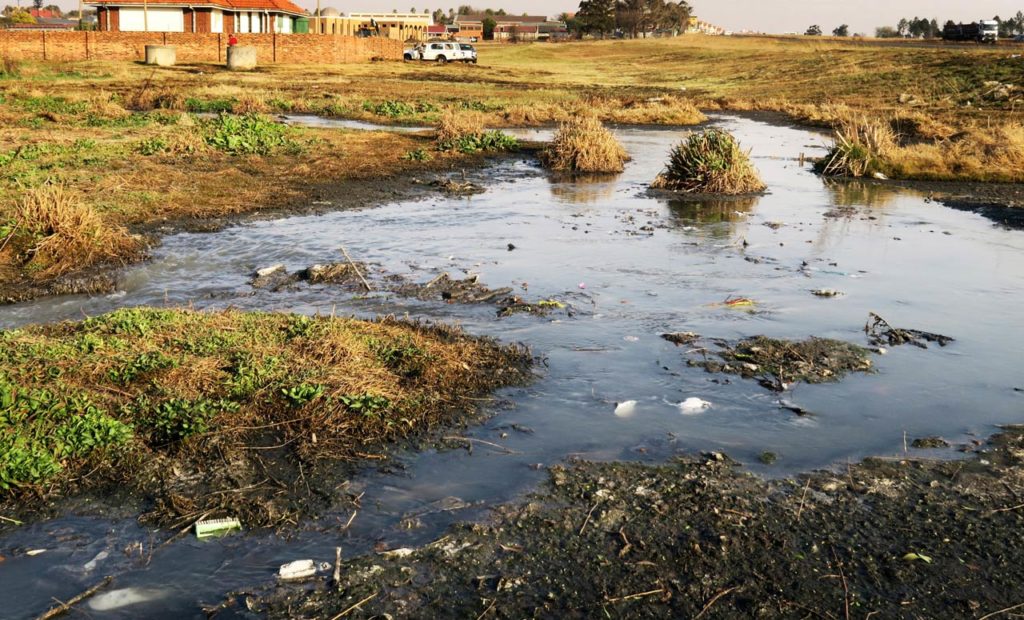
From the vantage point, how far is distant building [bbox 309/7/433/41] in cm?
7288

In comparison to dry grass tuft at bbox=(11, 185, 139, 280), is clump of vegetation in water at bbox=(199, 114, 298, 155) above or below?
above

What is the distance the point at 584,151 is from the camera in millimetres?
18344

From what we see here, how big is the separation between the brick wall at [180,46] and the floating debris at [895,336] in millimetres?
40435

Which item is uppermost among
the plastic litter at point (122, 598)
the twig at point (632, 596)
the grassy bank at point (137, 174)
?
the grassy bank at point (137, 174)

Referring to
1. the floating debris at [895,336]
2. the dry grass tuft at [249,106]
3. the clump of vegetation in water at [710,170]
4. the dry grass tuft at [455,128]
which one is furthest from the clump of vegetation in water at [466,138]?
the floating debris at [895,336]

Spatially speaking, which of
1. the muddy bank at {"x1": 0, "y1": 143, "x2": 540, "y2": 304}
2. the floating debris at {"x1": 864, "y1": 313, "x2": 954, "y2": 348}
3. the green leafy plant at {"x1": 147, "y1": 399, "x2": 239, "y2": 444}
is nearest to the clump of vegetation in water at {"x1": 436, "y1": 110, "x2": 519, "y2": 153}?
the muddy bank at {"x1": 0, "y1": 143, "x2": 540, "y2": 304}

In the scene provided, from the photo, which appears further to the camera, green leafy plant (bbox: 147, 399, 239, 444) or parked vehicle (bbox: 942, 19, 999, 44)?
parked vehicle (bbox: 942, 19, 999, 44)

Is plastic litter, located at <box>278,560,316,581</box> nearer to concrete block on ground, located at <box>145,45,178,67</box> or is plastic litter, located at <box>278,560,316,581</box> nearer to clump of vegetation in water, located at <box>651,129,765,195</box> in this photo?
clump of vegetation in water, located at <box>651,129,765,195</box>

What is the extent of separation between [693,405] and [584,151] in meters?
12.6

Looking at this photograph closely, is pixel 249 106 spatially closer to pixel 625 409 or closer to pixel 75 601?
pixel 625 409

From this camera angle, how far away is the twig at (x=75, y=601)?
3900mm

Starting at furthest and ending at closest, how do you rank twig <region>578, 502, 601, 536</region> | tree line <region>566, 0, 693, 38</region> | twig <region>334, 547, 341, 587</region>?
tree line <region>566, 0, 693, 38</region> < twig <region>578, 502, 601, 536</region> < twig <region>334, 547, 341, 587</region>

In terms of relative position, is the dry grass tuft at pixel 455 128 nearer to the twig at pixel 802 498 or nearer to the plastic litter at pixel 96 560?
the twig at pixel 802 498

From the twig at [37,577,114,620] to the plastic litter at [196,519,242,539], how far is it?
0.47m
